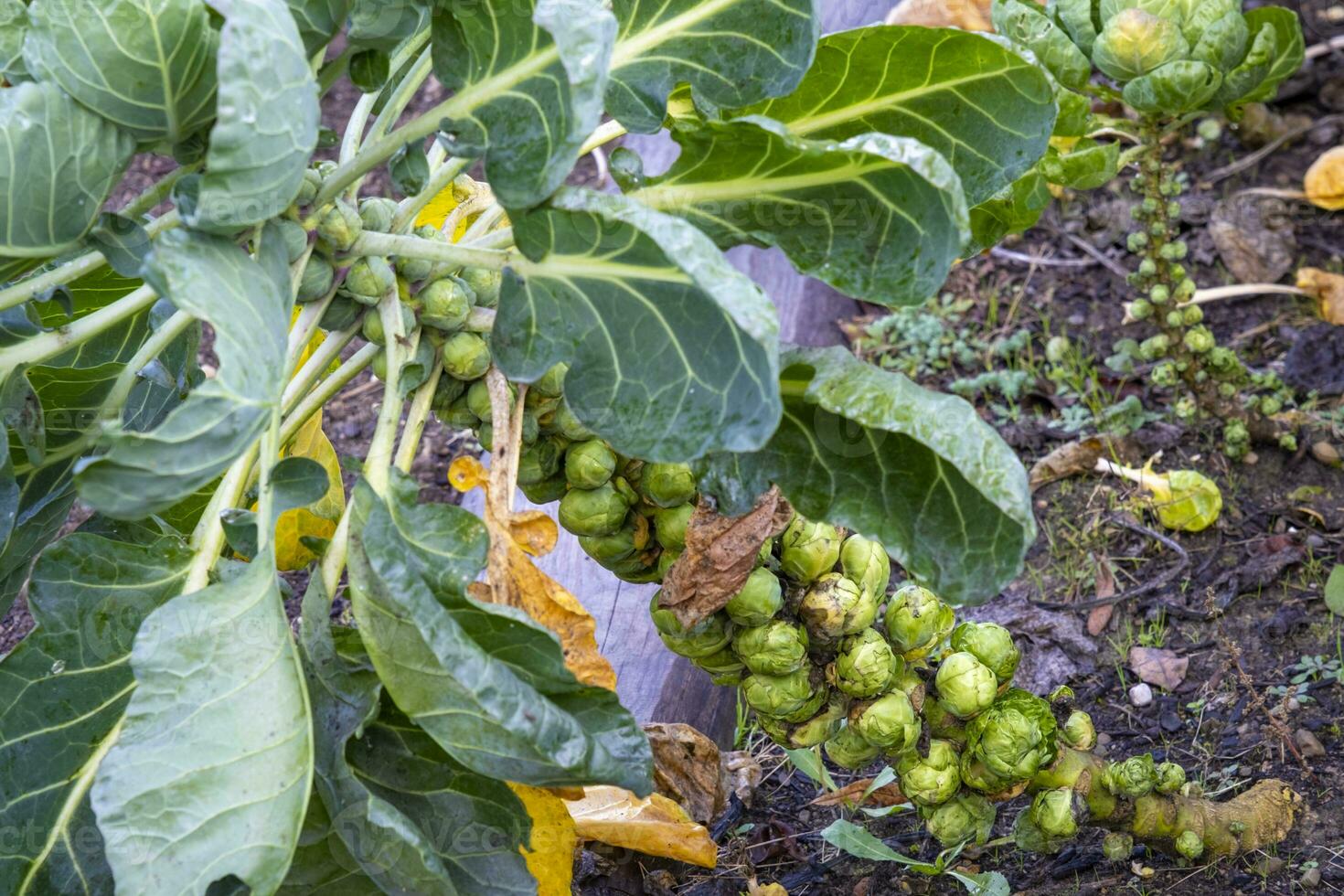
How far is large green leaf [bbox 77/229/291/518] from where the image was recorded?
109 centimetres

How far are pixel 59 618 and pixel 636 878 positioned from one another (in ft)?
3.23

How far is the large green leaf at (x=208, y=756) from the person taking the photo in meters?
1.16

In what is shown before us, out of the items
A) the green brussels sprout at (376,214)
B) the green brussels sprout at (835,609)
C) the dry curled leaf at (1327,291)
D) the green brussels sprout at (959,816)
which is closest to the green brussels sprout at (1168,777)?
the green brussels sprout at (959,816)

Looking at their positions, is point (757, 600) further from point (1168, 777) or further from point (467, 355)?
point (1168, 777)

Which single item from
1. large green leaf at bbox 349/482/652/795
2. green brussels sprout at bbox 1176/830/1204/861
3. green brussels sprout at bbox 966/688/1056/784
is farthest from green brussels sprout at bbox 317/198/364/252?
green brussels sprout at bbox 1176/830/1204/861

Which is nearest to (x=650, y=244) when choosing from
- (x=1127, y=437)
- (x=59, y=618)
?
(x=59, y=618)

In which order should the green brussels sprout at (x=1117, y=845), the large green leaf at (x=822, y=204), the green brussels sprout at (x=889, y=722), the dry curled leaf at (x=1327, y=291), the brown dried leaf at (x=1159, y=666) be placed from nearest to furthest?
1. the large green leaf at (x=822, y=204)
2. the green brussels sprout at (x=889, y=722)
3. the green brussels sprout at (x=1117, y=845)
4. the brown dried leaf at (x=1159, y=666)
5. the dry curled leaf at (x=1327, y=291)

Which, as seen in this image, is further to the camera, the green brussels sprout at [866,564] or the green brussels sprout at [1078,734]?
the green brussels sprout at [1078,734]

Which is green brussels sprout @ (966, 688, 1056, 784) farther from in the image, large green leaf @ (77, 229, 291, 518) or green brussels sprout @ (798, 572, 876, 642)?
large green leaf @ (77, 229, 291, 518)

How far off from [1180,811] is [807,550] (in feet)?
2.23

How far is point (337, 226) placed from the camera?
143cm

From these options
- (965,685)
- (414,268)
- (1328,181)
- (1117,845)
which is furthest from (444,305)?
(1328,181)

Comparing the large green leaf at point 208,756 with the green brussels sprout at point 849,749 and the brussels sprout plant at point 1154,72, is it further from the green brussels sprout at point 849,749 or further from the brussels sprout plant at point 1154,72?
the brussels sprout plant at point 1154,72

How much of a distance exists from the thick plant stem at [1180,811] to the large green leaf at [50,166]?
133cm
